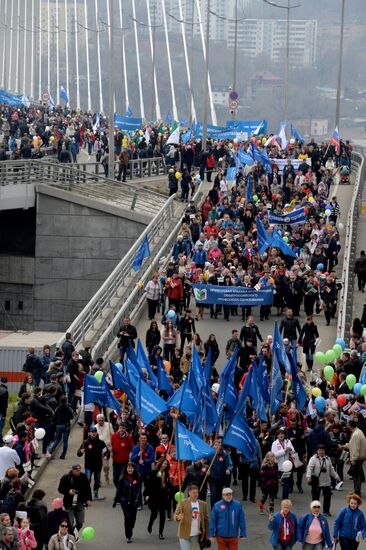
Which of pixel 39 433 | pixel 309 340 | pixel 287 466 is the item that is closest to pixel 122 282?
pixel 309 340

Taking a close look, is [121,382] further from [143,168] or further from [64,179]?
[143,168]

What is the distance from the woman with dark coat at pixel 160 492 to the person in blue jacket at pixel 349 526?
2.72m

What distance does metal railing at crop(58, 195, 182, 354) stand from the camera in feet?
108

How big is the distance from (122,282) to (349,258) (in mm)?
5070

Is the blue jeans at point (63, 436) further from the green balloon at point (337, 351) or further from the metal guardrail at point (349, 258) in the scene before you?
the metal guardrail at point (349, 258)

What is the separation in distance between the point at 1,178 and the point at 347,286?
1480 centimetres

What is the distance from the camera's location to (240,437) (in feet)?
70.0

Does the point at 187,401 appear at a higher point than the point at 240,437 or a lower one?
higher

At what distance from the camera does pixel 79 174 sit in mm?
48500

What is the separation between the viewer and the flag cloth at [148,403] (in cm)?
2225

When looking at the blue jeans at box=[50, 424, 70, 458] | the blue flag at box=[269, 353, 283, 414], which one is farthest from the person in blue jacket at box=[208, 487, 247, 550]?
the blue jeans at box=[50, 424, 70, 458]

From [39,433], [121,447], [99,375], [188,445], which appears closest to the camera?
[188,445]

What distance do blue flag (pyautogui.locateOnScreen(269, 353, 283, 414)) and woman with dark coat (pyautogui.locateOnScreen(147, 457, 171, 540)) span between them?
2831 mm

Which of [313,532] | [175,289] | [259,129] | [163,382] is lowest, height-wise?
[313,532]
